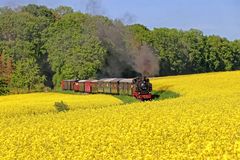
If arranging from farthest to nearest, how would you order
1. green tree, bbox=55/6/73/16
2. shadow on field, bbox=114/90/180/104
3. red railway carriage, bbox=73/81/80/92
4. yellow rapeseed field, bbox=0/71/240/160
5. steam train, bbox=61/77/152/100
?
Result: green tree, bbox=55/6/73/16 → red railway carriage, bbox=73/81/80/92 → steam train, bbox=61/77/152/100 → shadow on field, bbox=114/90/180/104 → yellow rapeseed field, bbox=0/71/240/160

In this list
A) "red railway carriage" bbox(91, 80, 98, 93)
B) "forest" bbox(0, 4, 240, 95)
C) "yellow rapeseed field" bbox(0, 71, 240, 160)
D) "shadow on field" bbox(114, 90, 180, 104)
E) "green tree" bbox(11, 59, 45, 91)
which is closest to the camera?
"yellow rapeseed field" bbox(0, 71, 240, 160)

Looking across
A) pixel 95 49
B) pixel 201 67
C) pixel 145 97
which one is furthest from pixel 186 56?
pixel 145 97

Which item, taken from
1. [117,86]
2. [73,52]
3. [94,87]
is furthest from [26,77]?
[117,86]

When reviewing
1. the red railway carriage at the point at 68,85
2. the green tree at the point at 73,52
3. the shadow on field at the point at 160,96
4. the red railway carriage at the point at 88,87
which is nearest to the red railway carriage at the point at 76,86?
the red railway carriage at the point at 68,85

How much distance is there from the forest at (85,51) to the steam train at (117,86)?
8036mm

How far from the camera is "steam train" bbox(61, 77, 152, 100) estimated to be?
2254 inches

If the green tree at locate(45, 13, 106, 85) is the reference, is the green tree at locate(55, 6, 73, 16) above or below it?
above

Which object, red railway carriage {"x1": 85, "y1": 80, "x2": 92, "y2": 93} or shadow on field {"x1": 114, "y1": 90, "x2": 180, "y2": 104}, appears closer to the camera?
shadow on field {"x1": 114, "y1": 90, "x2": 180, "y2": 104}

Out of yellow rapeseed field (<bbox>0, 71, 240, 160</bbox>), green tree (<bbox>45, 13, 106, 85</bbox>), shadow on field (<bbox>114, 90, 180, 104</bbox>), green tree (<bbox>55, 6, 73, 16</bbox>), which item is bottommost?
shadow on field (<bbox>114, 90, 180, 104</bbox>)

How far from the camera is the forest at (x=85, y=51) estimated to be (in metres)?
96.8

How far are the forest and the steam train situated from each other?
8036mm

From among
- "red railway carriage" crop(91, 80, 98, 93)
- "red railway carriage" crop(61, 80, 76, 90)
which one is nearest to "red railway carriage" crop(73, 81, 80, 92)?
"red railway carriage" crop(61, 80, 76, 90)

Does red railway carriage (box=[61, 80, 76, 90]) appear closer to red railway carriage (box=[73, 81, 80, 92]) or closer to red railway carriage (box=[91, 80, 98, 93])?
red railway carriage (box=[73, 81, 80, 92])

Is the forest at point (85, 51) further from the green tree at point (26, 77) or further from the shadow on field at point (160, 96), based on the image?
the shadow on field at point (160, 96)
